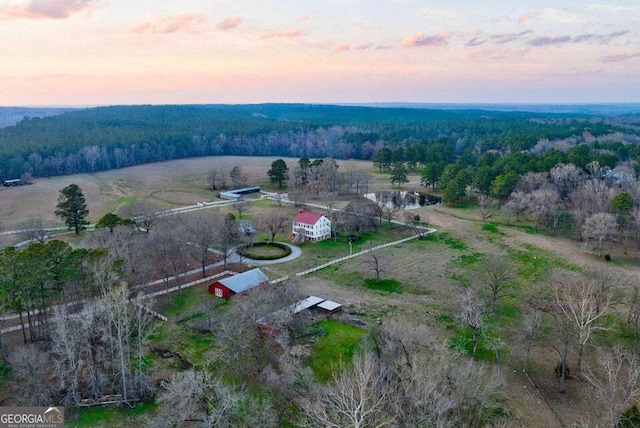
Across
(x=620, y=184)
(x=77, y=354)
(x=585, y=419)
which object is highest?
(x=620, y=184)

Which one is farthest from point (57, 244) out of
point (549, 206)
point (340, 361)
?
point (549, 206)

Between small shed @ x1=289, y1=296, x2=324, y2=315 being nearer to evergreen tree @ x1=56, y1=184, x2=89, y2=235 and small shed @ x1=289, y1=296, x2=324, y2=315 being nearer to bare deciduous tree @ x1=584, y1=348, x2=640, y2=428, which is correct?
bare deciduous tree @ x1=584, y1=348, x2=640, y2=428

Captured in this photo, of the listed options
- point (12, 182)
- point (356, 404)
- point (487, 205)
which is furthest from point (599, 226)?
point (12, 182)

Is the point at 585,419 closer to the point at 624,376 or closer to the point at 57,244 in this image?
the point at 624,376

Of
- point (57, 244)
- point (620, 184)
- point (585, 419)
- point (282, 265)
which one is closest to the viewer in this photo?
point (585, 419)

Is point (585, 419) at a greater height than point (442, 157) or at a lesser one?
lesser

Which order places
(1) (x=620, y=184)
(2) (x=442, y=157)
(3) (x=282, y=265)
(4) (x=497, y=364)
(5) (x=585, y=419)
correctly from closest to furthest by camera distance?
1. (5) (x=585, y=419)
2. (4) (x=497, y=364)
3. (3) (x=282, y=265)
4. (1) (x=620, y=184)
5. (2) (x=442, y=157)
